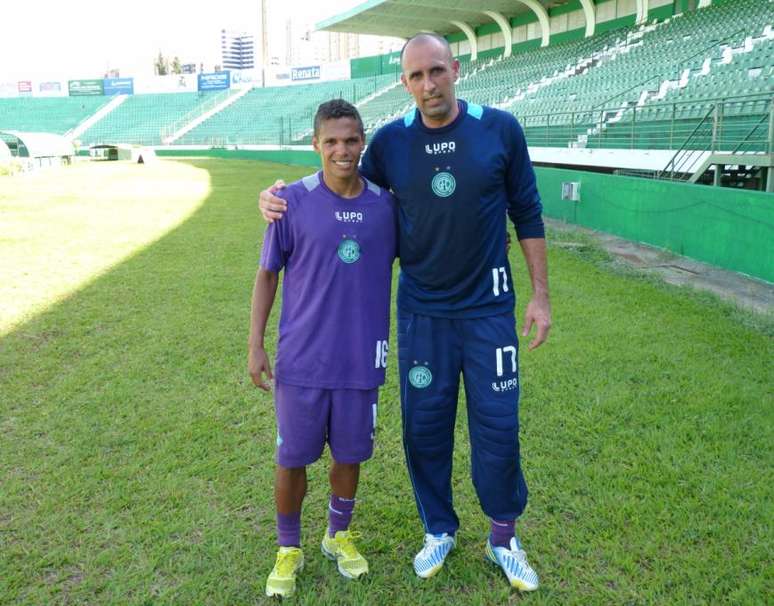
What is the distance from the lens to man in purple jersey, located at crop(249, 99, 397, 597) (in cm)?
239

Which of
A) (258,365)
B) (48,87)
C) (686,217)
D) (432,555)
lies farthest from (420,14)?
(48,87)

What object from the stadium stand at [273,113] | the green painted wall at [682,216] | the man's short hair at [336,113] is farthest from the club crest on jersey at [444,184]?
the stadium stand at [273,113]

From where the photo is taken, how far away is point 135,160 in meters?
38.1

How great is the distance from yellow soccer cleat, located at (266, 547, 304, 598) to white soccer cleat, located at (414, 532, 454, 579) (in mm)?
465

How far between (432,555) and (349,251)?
49.7 inches

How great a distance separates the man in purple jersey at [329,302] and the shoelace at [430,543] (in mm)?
506

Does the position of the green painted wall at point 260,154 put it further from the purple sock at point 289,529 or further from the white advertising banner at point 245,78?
the purple sock at point 289,529

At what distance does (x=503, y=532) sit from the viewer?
8.78 feet

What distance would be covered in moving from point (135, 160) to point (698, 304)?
120ft

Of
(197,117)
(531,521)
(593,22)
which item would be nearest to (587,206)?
(531,521)

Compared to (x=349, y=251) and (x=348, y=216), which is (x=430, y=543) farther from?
(x=348, y=216)

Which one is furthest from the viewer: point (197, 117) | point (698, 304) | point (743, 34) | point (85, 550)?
point (197, 117)

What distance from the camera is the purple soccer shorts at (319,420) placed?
8.05 ft

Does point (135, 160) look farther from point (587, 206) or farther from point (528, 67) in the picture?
point (587, 206)
